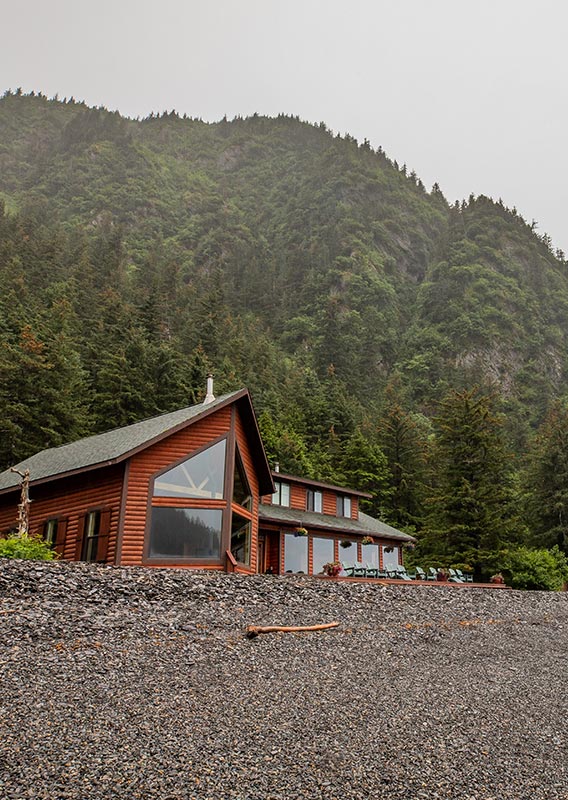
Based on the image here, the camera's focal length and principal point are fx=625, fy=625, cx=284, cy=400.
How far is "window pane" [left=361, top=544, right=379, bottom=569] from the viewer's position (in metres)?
26.6

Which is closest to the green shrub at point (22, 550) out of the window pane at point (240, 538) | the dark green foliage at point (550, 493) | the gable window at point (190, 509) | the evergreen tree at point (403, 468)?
the gable window at point (190, 509)

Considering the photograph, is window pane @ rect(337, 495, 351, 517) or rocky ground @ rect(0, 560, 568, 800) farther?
window pane @ rect(337, 495, 351, 517)

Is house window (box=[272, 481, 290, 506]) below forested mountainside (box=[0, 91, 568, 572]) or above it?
below

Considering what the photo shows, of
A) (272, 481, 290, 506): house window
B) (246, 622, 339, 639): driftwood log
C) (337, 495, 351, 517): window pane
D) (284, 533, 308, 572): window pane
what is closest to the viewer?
(246, 622, 339, 639): driftwood log

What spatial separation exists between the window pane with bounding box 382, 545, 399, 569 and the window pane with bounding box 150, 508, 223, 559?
44.5ft

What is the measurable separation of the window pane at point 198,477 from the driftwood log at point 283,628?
5838 mm

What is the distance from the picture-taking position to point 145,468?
1473cm

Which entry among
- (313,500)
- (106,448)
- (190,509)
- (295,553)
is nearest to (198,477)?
(190,509)

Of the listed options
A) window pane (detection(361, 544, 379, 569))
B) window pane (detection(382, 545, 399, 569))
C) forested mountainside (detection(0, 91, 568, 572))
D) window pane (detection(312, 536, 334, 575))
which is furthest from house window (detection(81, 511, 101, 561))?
forested mountainside (detection(0, 91, 568, 572))

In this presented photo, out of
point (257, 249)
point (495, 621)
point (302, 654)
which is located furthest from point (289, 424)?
point (257, 249)

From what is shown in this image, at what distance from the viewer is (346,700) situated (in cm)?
729

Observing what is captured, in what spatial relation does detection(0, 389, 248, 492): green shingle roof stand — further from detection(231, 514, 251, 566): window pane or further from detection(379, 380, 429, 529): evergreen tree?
detection(379, 380, 429, 529): evergreen tree

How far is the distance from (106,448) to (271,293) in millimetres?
75216

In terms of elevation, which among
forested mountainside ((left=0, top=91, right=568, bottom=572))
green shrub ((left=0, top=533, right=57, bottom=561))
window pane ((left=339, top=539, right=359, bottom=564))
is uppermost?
forested mountainside ((left=0, top=91, right=568, bottom=572))
